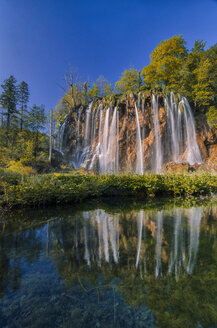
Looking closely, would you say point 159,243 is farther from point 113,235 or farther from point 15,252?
point 15,252

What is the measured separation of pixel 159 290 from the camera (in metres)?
1.56

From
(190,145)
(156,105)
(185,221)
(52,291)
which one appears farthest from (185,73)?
(52,291)

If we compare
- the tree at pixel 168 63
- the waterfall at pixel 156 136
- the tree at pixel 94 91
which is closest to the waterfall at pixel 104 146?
the waterfall at pixel 156 136

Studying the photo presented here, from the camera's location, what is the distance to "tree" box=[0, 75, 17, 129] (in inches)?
1096

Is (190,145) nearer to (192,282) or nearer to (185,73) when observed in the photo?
(185,73)

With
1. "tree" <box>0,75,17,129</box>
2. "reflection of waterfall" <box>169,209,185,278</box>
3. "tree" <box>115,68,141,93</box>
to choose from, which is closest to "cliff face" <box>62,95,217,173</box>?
"tree" <box>115,68,141,93</box>

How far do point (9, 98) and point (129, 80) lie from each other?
69.1 feet

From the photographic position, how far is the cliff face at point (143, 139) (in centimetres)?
1805

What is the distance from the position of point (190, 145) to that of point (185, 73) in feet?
30.8

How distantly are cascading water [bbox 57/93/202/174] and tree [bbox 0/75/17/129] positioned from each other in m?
18.4

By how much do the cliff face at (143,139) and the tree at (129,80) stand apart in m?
8.64

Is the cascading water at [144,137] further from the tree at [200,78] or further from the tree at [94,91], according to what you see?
the tree at [94,91]

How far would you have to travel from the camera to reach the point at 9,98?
28.1 m

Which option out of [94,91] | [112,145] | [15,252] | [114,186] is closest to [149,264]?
[15,252]
